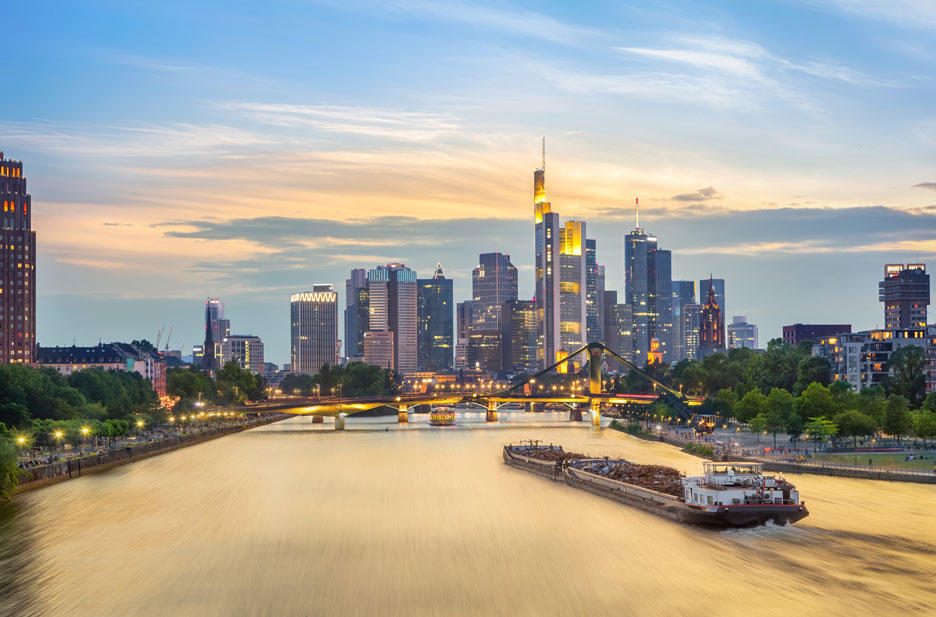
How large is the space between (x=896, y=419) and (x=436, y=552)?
188ft

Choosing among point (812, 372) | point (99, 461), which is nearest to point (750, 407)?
point (812, 372)

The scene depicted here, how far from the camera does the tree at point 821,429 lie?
93.7 m

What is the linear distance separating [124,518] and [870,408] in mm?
69782

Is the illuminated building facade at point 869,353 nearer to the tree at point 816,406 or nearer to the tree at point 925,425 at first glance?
the tree at point 816,406

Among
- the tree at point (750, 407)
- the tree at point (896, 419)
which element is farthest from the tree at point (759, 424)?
the tree at point (896, 419)

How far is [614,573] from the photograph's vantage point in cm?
4647

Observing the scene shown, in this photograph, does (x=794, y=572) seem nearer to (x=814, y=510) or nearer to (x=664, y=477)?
(x=814, y=510)

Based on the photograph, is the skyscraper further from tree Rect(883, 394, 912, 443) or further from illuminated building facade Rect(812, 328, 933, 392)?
tree Rect(883, 394, 912, 443)

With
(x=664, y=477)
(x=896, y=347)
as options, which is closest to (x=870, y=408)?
(x=664, y=477)

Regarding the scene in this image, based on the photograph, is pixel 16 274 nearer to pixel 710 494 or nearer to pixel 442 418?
pixel 442 418

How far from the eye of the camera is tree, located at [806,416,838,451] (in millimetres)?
93688

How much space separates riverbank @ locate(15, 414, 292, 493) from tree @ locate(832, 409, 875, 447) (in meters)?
62.7

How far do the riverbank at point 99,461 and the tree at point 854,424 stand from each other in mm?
62653

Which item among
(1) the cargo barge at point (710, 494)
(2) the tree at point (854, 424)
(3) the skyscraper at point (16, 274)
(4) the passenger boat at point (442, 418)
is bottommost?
(4) the passenger boat at point (442, 418)
